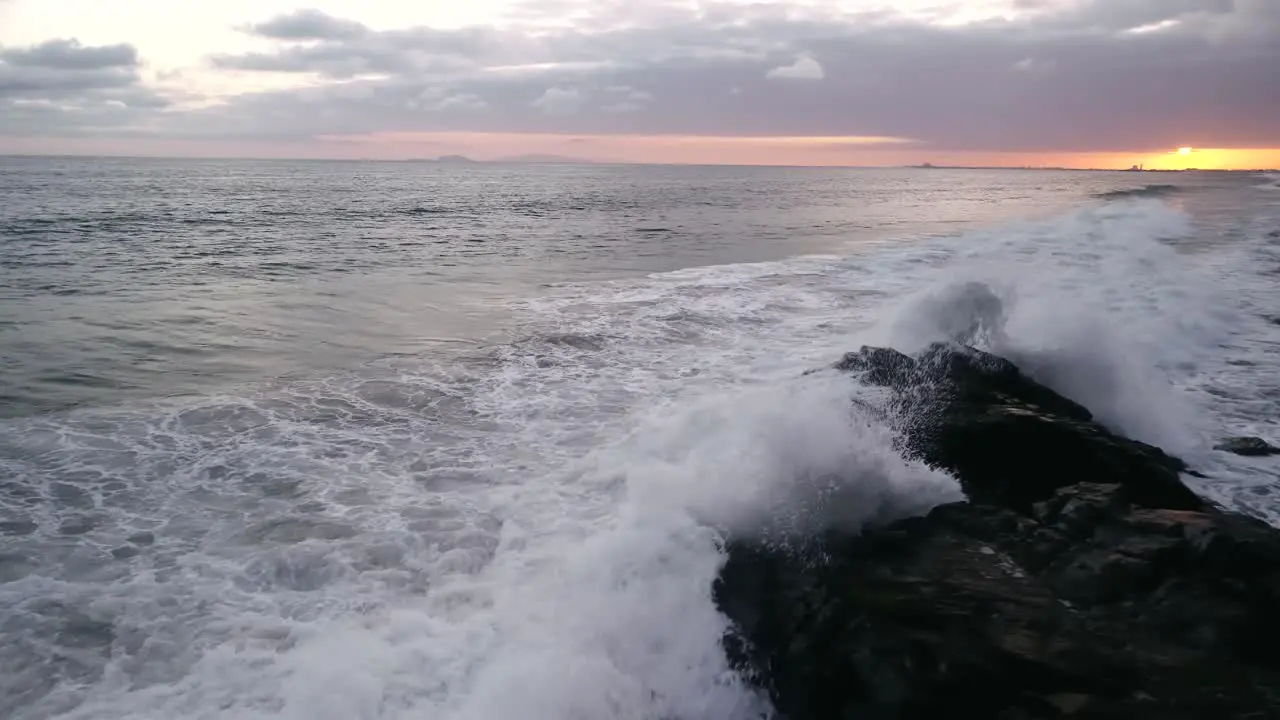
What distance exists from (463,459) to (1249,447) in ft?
24.7

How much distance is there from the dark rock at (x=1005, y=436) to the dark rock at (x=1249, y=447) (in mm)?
968

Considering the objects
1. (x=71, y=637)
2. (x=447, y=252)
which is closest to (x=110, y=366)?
(x=71, y=637)

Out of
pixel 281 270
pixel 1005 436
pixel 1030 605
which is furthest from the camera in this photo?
pixel 281 270

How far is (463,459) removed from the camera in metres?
7.50

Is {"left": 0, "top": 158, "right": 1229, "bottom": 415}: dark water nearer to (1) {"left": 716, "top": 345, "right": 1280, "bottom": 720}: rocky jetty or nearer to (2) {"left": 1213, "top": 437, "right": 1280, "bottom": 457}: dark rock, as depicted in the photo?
(1) {"left": 716, "top": 345, "right": 1280, "bottom": 720}: rocky jetty

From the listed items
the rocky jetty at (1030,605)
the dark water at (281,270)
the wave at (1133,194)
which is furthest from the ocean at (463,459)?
the wave at (1133,194)

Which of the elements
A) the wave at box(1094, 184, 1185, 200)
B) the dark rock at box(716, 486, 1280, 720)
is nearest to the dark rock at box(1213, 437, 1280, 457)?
the dark rock at box(716, 486, 1280, 720)

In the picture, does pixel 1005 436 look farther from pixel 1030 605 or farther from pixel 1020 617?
pixel 1020 617

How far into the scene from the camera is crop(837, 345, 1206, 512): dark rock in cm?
588

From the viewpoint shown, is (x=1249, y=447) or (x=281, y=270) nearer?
(x=1249, y=447)

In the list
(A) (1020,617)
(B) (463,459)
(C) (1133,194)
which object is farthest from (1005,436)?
(C) (1133,194)

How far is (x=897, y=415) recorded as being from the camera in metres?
7.18

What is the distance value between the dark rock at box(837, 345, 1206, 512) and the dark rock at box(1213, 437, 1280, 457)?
0.97 m

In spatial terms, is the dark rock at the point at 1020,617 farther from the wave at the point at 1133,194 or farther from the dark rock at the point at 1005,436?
the wave at the point at 1133,194
